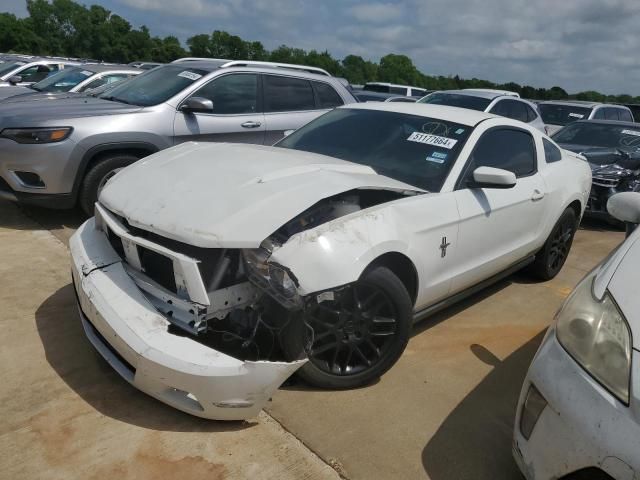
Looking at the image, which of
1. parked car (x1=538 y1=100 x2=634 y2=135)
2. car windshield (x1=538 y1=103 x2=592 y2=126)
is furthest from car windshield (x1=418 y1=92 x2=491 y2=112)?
car windshield (x1=538 y1=103 x2=592 y2=126)

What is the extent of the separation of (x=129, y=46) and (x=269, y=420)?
252ft

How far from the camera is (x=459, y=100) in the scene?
10070 millimetres

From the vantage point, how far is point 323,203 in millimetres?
2758

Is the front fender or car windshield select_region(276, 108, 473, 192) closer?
the front fender

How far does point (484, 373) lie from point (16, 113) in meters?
4.66

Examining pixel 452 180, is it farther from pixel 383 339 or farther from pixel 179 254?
pixel 179 254

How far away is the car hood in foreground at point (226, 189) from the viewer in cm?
244

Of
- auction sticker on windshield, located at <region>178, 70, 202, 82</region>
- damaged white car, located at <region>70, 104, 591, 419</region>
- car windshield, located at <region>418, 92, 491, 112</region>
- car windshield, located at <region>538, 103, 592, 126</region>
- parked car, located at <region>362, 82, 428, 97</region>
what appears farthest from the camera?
parked car, located at <region>362, 82, 428, 97</region>

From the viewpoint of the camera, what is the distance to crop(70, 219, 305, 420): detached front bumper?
2.24 metres

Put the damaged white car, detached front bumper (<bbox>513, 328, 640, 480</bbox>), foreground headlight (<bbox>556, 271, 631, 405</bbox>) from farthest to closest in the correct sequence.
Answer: the damaged white car, foreground headlight (<bbox>556, 271, 631, 405</bbox>), detached front bumper (<bbox>513, 328, 640, 480</bbox>)

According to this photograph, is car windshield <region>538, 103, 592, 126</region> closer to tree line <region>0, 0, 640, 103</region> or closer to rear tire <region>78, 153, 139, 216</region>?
rear tire <region>78, 153, 139, 216</region>

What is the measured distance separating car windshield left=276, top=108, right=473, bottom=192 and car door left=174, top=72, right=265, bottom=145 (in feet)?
5.79

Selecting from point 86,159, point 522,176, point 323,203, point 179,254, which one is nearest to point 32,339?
point 179,254

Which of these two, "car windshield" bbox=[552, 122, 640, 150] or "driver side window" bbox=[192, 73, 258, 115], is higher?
"driver side window" bbox=[192, 73, 258, 115]
